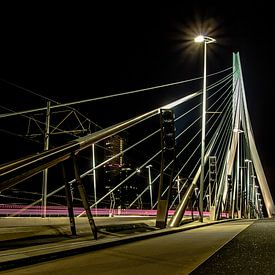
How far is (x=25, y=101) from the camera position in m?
22.2

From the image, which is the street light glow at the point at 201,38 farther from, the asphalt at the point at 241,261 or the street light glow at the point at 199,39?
the asphalt at the point at 241,261

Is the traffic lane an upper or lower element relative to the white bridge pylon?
lower

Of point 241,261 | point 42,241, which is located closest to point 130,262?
point 241,261

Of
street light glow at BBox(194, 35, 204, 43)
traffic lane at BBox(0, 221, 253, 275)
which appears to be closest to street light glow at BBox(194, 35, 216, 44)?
street light glow at BBox(194, 35, 204, 43)

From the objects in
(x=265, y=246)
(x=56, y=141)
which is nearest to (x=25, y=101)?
(x=56, y=141)

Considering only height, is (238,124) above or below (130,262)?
above

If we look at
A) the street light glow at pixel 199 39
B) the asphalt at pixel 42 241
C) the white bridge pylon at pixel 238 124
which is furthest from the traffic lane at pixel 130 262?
the white bridge pylon at pixel 238 124

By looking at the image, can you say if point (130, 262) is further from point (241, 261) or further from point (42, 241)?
point (42, 241)

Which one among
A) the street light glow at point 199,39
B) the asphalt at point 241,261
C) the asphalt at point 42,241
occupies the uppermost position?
the street light glow at point 199,39

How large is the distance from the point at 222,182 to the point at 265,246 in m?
26.0

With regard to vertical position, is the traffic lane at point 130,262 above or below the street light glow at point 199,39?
below

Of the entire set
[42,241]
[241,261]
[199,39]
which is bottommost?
[241,261]

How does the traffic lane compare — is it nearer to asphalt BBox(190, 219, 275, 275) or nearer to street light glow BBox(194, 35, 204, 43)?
asphalt BBox(190, 219, 275, 275)

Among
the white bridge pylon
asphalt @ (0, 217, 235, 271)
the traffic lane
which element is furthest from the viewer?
the white bridge pylon
